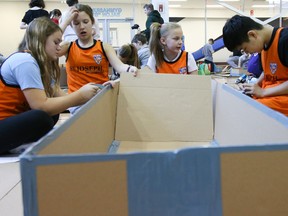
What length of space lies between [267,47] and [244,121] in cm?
54

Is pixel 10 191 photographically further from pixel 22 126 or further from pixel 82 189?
pixel 82 189

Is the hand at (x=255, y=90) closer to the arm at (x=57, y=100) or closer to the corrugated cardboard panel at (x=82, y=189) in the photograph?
the arm at (x=57, y=100)

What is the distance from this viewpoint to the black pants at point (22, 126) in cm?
144

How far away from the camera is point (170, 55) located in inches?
88.7

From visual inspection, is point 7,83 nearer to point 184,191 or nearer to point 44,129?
point 44,129

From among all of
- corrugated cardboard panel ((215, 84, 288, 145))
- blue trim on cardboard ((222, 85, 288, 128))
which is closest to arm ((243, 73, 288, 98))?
corrugated cardboard panel ((215, 84, 288, 145))

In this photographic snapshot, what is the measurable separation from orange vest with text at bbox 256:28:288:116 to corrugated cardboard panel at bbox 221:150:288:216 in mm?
1116

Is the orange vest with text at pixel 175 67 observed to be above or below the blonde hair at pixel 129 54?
below

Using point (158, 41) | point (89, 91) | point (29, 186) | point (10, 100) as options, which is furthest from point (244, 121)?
point (158, 41)

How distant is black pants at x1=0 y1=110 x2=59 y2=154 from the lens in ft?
4.74

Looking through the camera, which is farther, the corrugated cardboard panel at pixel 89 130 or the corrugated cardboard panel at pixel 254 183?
the corrugated cardboard panel at pixel 89 130

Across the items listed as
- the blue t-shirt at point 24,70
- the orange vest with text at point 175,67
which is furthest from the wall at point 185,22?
the blue t-shirt at point 24,70

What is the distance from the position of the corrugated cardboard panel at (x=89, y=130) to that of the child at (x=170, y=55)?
0.71m

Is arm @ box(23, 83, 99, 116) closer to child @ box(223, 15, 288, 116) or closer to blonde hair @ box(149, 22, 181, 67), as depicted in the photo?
child @ box(223, 15, 288, 116)
